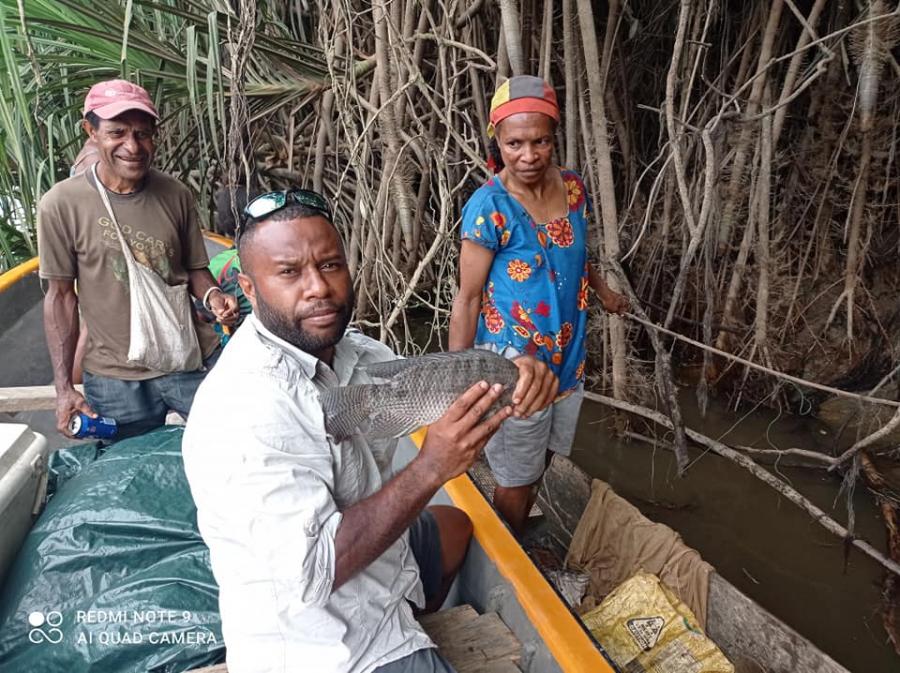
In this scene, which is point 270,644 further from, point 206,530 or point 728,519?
point 728,519

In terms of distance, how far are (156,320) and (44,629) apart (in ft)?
3.50

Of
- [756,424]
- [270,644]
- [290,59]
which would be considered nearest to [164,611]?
[270,644]

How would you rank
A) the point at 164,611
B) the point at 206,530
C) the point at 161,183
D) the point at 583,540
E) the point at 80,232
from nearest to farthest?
the point at 206,530 → the point at 164,611 → the point at 80,232 → the point at 161,183 → the point at 583,540

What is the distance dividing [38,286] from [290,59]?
6.43ft

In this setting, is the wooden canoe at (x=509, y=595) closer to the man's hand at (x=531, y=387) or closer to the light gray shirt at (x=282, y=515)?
the light gray shirt at (x=282, y=515)

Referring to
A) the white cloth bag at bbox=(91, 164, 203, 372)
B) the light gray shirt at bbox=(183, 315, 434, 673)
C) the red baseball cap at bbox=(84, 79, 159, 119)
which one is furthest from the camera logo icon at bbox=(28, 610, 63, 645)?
the red baseball cap at bbox=(84, 79, 159, 119)

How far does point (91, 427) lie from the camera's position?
7.39ft

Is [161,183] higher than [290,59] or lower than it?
lower

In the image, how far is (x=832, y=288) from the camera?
3.96 metres

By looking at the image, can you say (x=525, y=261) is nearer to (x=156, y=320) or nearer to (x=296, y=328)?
(x=296, y=328)

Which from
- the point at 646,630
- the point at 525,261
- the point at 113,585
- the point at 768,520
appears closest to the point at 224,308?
the point at 113,585

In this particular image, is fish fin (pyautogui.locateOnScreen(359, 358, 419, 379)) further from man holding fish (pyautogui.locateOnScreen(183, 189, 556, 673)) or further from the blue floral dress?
the blue floral dress

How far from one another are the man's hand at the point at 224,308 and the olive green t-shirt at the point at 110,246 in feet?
0.51

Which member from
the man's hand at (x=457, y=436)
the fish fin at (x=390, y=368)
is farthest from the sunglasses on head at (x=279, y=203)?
the man's hand at (x=457, y=436)
